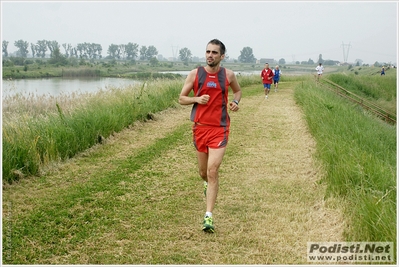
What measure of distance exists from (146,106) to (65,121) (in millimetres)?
4315

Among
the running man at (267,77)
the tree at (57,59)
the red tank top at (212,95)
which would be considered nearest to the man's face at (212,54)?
the red tank top at (212,95)

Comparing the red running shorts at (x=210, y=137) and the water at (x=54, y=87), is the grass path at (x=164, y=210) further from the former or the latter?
the water at (x=54, y=87)

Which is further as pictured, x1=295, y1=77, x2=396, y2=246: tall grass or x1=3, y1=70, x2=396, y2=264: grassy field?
x1=3, y1=70, x2=396, y2=264: grassy field

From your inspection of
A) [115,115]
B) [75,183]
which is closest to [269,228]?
[75,183]

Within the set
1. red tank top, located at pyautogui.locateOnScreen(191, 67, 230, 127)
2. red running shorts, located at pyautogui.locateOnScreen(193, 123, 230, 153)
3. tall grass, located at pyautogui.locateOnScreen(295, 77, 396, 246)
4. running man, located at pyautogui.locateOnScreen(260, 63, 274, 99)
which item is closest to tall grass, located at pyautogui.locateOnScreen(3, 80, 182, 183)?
red running shorts, located at pyautogui.locateOnScreen(193, 123, 230, 153)

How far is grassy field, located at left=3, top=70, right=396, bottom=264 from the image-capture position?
430cm

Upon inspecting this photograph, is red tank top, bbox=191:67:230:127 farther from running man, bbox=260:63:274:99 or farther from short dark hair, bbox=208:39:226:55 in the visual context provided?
running man, bbox=260:63:274:99

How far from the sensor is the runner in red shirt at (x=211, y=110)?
4.77 m

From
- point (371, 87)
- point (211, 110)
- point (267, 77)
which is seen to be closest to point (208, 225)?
point (211, 110)

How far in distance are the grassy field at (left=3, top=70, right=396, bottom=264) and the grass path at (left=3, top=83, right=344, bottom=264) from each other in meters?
0.02

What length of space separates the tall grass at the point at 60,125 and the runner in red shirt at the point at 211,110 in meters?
3.06

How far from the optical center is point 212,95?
16.0ft

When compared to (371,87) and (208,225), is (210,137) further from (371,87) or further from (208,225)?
(371,87)

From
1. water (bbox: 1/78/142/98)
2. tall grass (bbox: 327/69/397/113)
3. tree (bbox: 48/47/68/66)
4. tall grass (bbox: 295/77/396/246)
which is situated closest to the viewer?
tall grass (bbox: 295/77/396/246)
